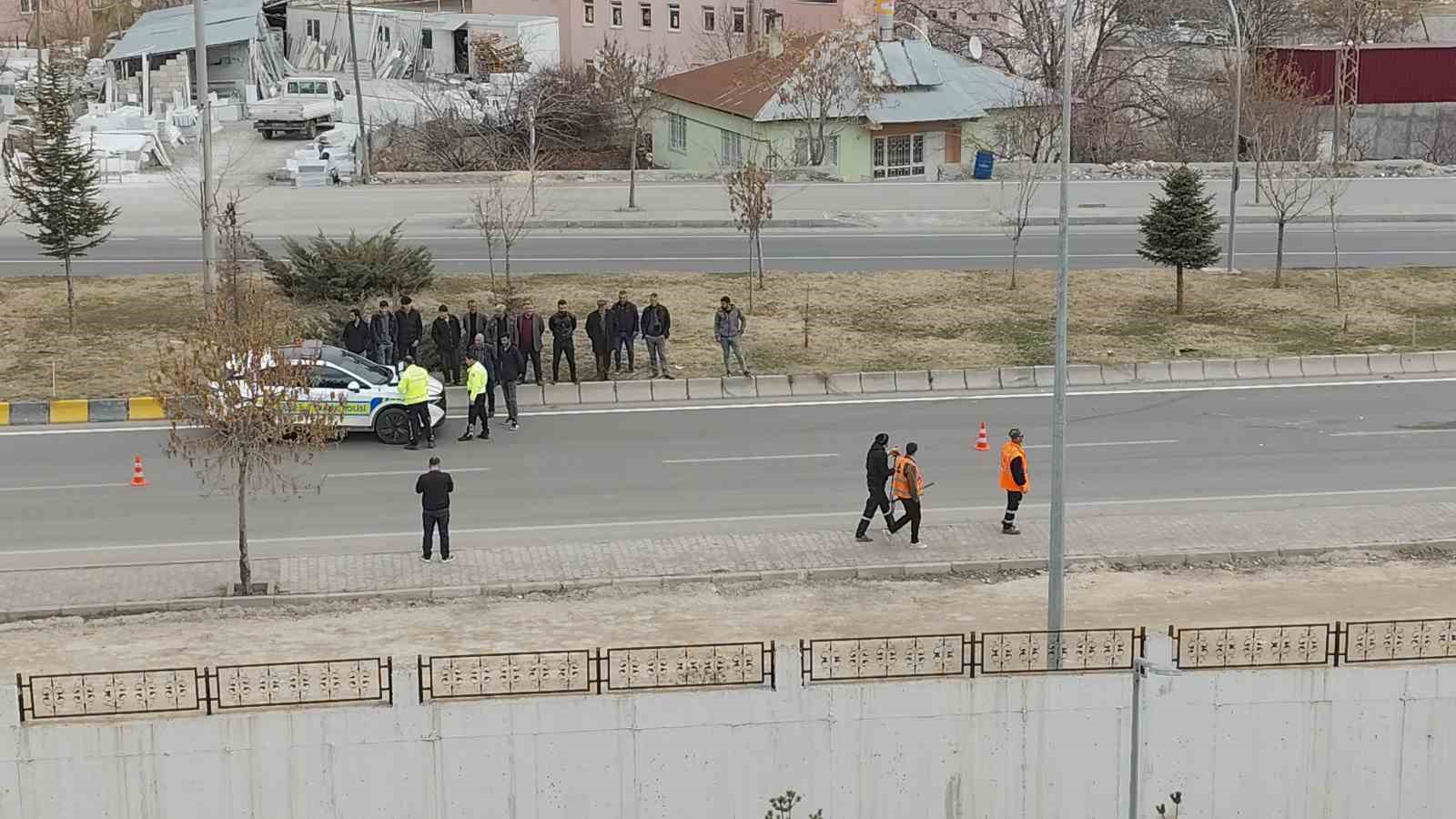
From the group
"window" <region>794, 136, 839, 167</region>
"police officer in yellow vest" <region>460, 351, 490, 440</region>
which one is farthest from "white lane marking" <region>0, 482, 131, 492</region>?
"window" <region>794, 136, 839, 167</region>

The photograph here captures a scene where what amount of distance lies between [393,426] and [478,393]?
1141 millimetres

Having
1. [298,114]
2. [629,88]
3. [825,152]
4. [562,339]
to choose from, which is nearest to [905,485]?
[562,339]

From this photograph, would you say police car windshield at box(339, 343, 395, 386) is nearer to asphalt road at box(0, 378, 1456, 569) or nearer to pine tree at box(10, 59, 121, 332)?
asphalt road at box(0, 378, 1456, 569)

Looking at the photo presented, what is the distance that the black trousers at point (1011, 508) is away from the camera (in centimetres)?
1992

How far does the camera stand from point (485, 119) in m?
53.4

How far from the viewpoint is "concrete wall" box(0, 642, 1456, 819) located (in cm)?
1425

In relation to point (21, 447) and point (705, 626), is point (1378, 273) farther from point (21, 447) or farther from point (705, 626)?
point (21, 447)

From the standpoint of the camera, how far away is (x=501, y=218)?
33438 mm

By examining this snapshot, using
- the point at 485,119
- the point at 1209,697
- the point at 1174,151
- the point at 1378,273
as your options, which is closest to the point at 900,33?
the point at 1174,151

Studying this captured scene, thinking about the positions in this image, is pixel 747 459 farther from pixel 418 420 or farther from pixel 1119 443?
pixel 1119 443

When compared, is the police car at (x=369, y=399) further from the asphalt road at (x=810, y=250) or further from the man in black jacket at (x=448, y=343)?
the asphalt road at (x=810, y=250)

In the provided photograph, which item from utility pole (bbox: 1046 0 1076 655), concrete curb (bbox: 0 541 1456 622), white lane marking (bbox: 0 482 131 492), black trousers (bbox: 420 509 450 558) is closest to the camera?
utility pole (bbox: 1046 0 1076 655)

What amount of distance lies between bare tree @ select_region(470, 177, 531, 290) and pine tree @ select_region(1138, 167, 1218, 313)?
35.3 ft

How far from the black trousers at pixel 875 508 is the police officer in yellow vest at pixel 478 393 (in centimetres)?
591
